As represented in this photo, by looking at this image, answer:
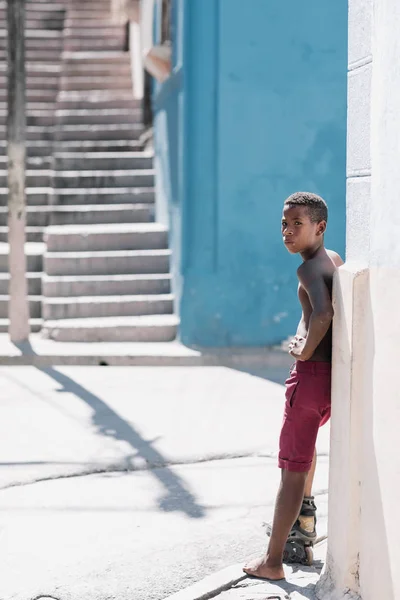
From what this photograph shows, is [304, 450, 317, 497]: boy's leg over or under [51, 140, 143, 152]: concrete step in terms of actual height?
under

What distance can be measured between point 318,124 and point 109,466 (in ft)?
17.4

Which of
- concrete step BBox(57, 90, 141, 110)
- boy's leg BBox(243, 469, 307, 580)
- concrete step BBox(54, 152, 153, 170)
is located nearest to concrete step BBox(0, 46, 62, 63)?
concrete step BBox(57, 90, 141, 110)

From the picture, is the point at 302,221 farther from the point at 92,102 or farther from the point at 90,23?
the point at 90,23

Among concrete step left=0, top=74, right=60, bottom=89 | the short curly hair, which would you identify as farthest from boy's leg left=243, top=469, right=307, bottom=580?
concrete step left=0, top=74, right=60, bottom=89

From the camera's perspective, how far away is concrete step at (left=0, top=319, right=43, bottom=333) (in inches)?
414

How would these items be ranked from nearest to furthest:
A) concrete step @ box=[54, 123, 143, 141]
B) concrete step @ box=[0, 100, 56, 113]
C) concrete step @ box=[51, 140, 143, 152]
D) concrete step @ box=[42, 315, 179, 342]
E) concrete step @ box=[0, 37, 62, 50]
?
concrete step @ box=[42, 315, 179, 342] < concrete step @ box=[51, 140, 143, 152] < concrete step @ box=[54, 123, 143, 141] < concrete step @ box=[0, 100, 56, 113] < concrete step @ box=[0, 37, 62, 50]

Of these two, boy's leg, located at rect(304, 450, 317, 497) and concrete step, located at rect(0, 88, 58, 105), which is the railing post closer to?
concrete step, located at rect(0, 88, 58, 105)

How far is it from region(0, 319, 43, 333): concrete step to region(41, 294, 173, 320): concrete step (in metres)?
0.19

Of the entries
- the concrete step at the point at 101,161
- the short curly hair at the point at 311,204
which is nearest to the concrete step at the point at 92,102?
the concrete step at the point at 101,161

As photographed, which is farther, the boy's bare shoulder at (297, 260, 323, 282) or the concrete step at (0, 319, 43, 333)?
the concrete step at (0, 319, 43, 333)

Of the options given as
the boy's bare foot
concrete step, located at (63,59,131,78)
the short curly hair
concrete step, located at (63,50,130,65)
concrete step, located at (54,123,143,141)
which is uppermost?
concrete step, located at (63,50,130,65)

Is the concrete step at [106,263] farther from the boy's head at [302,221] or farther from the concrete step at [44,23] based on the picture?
the boy's head at [302,221]

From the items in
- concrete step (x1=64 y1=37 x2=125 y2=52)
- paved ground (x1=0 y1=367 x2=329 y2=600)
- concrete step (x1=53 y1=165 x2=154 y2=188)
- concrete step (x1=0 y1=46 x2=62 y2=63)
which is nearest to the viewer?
paved ground (x1=0 y1=367 x2=329 y2=600)

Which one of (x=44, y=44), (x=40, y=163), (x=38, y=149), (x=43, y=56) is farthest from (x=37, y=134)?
(x=44, y=44)
